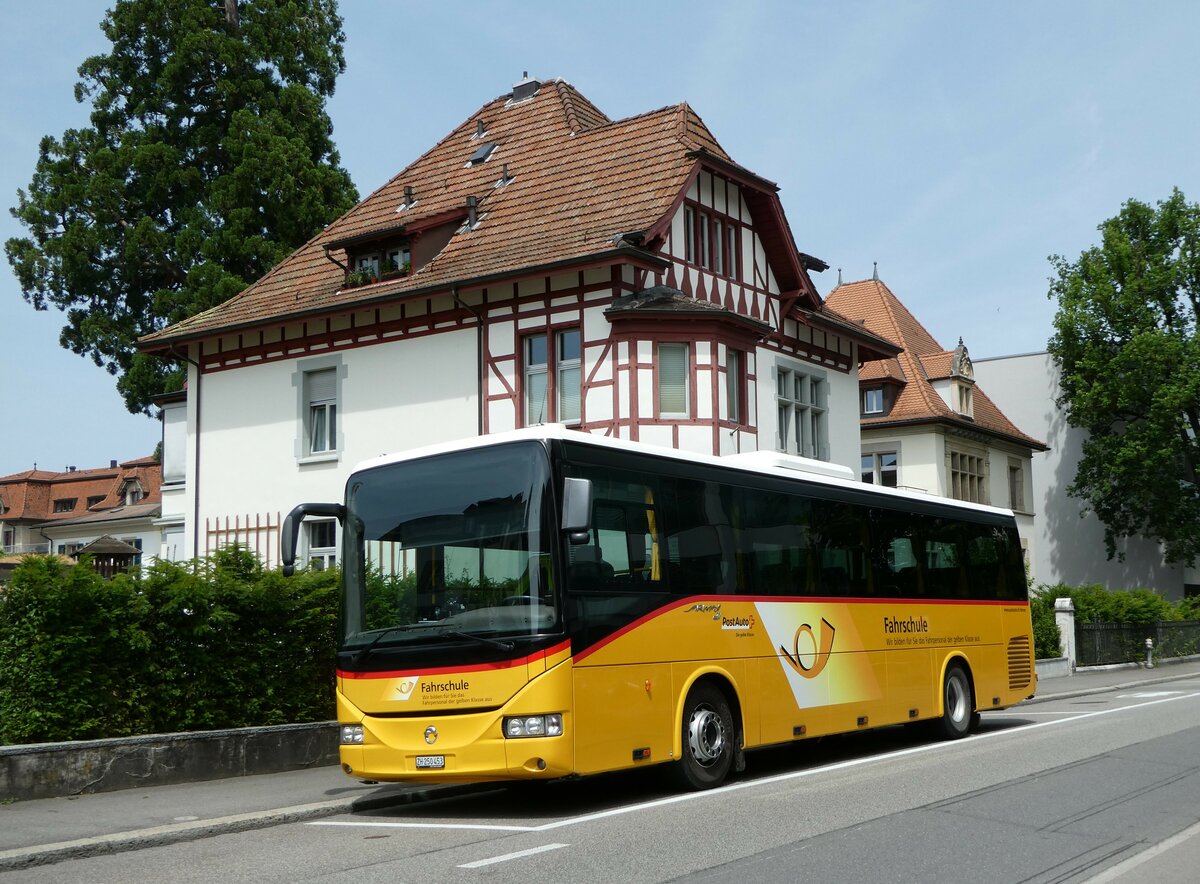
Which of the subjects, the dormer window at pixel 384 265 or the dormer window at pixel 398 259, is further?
the dormer window at pixel 384 265

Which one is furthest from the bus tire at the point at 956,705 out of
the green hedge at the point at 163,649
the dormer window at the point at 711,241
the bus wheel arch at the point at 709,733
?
the dormer window at the point at 711,241

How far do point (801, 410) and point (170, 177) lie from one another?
2182 cm

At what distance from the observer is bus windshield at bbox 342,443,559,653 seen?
1118cm

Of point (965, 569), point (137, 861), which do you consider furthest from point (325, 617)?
point (965, 569)

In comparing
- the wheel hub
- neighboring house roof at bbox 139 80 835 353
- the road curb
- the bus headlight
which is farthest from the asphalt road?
neighboring house roof at bbox 139 80 835 353

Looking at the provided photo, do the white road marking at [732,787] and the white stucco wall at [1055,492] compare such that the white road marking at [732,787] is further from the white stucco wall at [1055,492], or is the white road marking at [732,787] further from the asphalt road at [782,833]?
the white stucco wall at [1055,492]

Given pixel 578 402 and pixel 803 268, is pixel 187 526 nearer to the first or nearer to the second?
pixel 578 402

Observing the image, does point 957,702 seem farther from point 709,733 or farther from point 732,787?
point 709,733

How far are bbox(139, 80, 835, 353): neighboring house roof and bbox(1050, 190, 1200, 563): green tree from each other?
94.5 ft

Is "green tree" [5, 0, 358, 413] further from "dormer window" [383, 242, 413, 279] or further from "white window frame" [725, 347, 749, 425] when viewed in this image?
"white window frame" [725, 347, 749, 425]

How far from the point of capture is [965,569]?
18797mm

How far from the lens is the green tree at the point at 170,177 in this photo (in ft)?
133

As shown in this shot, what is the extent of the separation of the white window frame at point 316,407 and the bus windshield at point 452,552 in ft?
50.9

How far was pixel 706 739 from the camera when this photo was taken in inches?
503
